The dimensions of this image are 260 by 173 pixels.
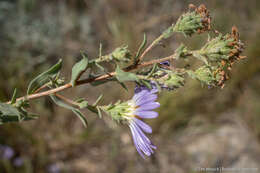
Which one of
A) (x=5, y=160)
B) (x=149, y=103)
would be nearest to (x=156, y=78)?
(x=149, y=103)

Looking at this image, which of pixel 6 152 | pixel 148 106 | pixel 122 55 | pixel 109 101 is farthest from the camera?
pixel 109 101

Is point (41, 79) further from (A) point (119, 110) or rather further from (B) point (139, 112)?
Result: (B) point (139, 112)

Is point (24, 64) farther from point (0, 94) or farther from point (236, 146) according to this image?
point (236, 146)

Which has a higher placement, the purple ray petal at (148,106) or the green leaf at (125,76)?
the green leaf at (125,76)

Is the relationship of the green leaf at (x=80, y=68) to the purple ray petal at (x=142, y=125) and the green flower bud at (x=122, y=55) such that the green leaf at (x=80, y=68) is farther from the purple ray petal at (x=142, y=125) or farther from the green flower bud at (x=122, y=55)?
the purple ray petal at (x=142, y=125)

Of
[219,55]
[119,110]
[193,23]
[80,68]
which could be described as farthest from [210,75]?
[80,68]

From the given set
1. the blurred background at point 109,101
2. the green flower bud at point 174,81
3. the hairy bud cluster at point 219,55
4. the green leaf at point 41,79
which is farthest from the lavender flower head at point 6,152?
the hairy bud cluster at point 219,55

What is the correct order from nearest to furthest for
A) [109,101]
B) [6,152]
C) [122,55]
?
[122,55], [6,152], [109,101]
